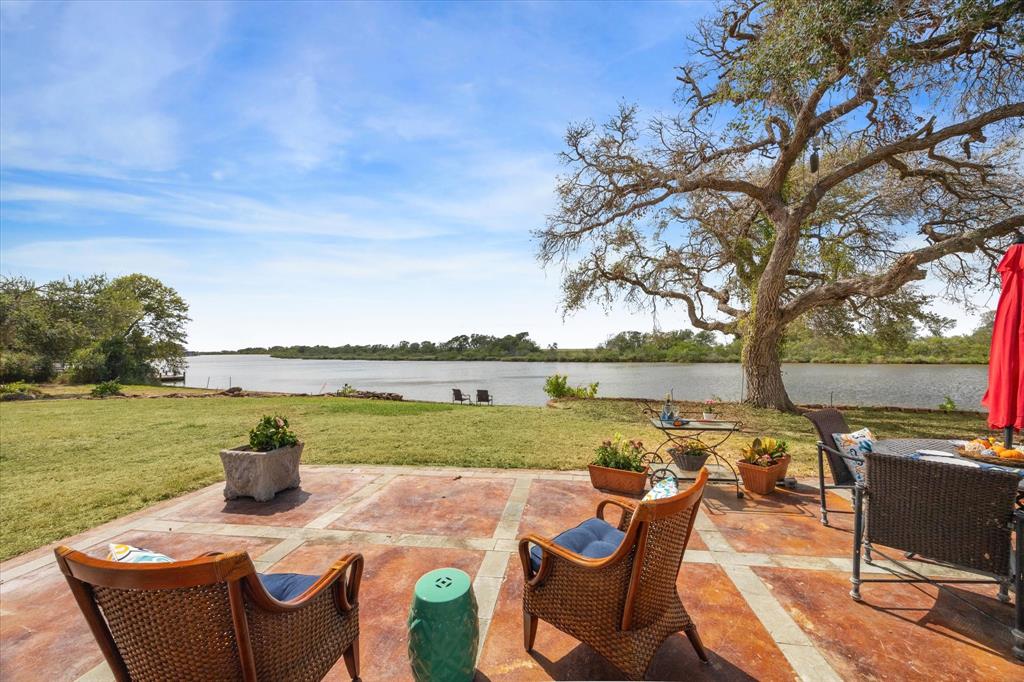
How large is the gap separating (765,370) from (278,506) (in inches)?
511

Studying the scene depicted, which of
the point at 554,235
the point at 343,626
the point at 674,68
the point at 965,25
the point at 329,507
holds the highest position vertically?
the point at 674,68

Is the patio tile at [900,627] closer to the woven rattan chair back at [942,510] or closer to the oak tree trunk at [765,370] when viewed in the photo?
the woven rattan chair back at [942,510]

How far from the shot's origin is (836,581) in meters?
2.97

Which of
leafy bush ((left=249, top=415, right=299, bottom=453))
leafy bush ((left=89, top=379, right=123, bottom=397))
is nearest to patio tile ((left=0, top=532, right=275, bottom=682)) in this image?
leafy bush ((left=249, top=415, right=299, bottom=453))

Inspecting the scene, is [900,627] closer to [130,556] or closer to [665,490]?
[665,490]

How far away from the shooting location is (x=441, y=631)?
1.90 m

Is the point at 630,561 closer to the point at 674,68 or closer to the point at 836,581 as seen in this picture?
the point at 836,581

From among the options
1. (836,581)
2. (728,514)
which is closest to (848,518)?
(728,514)

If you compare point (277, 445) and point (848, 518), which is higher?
point (277, 445)

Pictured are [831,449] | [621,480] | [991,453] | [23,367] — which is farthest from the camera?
[23,367]

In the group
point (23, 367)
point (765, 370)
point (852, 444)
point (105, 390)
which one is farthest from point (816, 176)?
point (23, 367)

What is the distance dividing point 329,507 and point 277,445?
3.56ft

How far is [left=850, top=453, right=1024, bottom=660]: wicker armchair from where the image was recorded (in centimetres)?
232

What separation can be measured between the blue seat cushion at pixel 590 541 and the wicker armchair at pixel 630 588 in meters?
0.21
